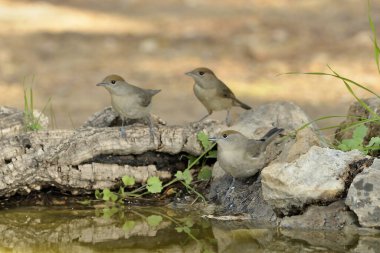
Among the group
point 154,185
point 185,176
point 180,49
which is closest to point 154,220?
point 154,185

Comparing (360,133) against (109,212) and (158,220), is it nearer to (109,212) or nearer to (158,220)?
(158,220)

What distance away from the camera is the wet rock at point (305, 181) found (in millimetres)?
5410

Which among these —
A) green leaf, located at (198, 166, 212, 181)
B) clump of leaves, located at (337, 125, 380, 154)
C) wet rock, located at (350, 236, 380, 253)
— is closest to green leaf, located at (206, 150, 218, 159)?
green leaf, located at (198, 166, 212, 181)

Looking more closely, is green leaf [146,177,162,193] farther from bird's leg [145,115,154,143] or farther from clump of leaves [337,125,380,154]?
clump of leaves [337,125,380,154]

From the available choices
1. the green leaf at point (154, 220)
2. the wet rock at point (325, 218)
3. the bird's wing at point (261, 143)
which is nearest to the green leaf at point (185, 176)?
the green leaf at point (154, 220)

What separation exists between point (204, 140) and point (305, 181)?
3.71 ft

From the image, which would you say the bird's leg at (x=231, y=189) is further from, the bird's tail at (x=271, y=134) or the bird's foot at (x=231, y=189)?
the bird's tail at (x=271, y=134)

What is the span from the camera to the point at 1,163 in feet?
20.2

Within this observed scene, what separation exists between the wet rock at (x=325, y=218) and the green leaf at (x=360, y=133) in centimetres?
83

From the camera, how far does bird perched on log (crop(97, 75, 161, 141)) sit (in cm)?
667

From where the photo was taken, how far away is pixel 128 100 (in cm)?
666

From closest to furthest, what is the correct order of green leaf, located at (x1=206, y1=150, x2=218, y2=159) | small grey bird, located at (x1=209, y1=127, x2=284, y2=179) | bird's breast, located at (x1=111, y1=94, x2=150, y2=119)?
small grey bird, located at (x1=209, y1=127, x2=284, y2=179) → green leaf, located at (x1=206, y1=150, x2=218, y2=159) → bird's breast, located at (x1=111, y1=94, x2=150, y2=119)

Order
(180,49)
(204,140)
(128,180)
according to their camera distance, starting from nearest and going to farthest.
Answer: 1. (128,180)
2. (204,140)
3. (180,49)

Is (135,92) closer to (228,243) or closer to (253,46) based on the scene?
(228,243)
